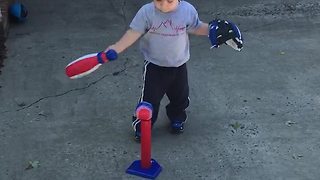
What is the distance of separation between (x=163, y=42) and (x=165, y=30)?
80mm

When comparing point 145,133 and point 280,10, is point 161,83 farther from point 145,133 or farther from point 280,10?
point 280,10

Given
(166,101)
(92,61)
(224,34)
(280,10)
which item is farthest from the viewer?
(280,10)

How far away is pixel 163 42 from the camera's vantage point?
366 cm

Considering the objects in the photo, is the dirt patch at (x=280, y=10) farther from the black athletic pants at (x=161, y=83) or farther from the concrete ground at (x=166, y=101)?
the black athletic pants at (x=161, y=83)

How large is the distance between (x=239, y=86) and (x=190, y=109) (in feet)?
1.74

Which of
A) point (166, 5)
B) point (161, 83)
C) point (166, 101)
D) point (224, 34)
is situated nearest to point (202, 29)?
point (224, 34)

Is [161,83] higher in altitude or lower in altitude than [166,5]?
lower

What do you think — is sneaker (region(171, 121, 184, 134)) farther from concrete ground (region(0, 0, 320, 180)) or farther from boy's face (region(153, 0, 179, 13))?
boy's face (region(153, 0, 179, 13))

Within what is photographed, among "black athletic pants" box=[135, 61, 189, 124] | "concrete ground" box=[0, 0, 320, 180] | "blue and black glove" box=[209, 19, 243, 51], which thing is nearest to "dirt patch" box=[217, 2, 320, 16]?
"concrete ground" box=[0, 0, 320, 180]

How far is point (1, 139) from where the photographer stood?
13.0 feet

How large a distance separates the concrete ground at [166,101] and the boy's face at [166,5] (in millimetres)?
924

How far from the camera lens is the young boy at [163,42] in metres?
3.60

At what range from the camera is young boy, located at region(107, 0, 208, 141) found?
3598 mm

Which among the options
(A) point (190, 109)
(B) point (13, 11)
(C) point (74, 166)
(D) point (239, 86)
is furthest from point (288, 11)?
(C) point (74, 166)
